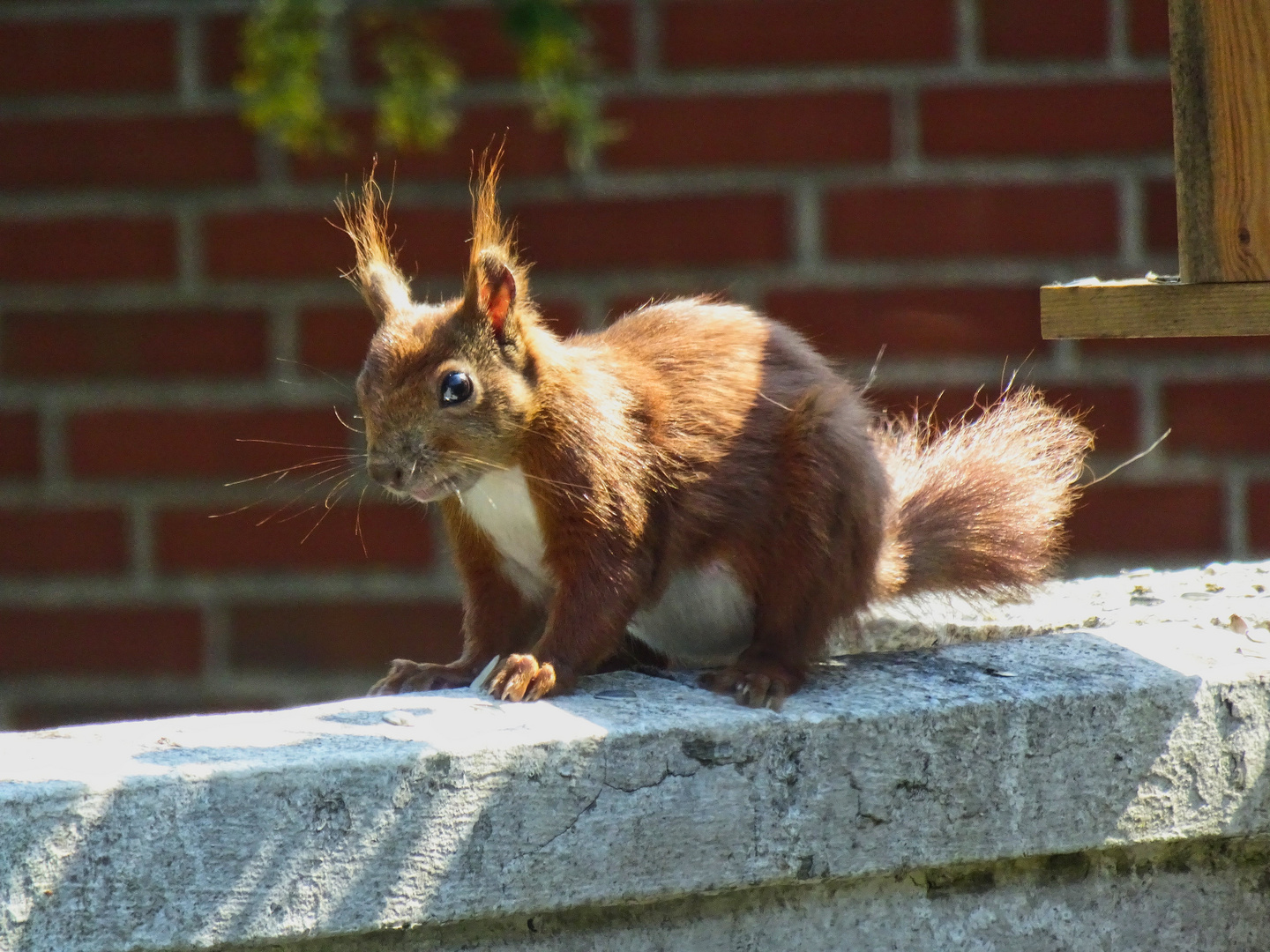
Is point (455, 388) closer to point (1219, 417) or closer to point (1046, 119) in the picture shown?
point (1046, 119)

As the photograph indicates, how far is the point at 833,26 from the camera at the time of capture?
3270mm

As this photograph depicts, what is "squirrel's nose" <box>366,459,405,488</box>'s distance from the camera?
6.88 ft

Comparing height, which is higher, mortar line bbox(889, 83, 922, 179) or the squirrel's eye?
mortar line bbox(889, 83, 922, 179)

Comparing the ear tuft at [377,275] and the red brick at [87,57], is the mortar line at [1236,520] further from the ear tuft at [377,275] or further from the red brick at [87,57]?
the red brick at [87,57]

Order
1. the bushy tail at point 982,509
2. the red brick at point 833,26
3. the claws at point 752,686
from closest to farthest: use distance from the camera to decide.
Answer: the claws at point 752,686, the bushy tail at point 982,509, the red brick at point 833,26

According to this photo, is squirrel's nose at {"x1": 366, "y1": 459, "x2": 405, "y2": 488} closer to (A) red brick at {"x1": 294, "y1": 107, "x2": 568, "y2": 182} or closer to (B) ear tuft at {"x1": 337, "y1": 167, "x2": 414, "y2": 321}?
(B) ear tuft at {"x1": 337, "y1": 167, "x2": 414, "y2": 321}

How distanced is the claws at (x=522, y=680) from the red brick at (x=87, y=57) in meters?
1.83

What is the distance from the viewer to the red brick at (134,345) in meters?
3.38

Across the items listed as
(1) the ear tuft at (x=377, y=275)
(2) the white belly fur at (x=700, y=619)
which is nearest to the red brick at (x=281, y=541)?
(1) the ear tuft at (x=377, y=275)

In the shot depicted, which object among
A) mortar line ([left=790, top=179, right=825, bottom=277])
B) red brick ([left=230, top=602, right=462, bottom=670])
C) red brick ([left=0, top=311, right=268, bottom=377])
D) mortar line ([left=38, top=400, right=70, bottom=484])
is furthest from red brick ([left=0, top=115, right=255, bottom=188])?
mortar line ([left=790, top=179, right=825, bottom=277])

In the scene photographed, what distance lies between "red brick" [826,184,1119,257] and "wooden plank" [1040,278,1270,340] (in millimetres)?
1370

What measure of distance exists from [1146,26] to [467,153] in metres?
1.22

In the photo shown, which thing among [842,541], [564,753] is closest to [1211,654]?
[842,541]

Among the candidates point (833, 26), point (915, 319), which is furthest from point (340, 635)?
point (833, 26)
